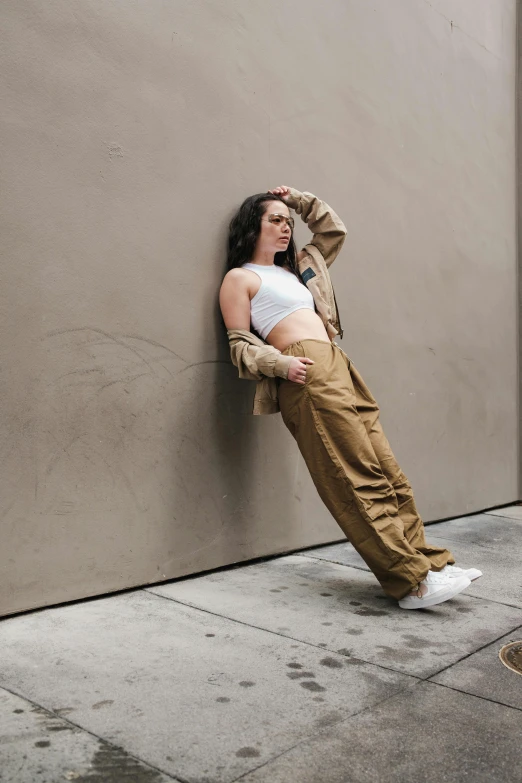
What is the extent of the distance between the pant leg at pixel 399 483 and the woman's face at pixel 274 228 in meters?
0.68

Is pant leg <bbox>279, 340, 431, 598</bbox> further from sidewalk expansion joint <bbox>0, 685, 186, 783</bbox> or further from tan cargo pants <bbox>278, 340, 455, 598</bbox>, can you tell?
sidewalk expansion joint <bbox>0, 685, 186, 783</bbox>

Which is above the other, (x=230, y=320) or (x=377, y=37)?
(x=377, y=37)

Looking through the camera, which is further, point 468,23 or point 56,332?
point 468,23

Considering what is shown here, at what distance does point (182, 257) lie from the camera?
3404mm

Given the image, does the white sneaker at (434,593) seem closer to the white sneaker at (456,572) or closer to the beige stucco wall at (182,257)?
the white sneaker at (456,572)

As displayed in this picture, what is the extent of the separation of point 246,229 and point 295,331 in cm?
55

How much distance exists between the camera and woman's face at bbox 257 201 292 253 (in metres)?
3.55

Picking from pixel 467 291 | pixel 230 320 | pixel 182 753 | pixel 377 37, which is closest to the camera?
pixel 182 753

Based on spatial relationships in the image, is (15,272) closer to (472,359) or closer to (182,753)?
(182,753)

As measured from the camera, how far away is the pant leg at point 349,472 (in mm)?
3041

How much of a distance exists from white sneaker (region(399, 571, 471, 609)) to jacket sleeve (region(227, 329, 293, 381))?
3.44ft

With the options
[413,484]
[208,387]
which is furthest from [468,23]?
[208,387]

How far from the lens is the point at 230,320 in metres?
3.45

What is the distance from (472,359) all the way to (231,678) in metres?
3.93
